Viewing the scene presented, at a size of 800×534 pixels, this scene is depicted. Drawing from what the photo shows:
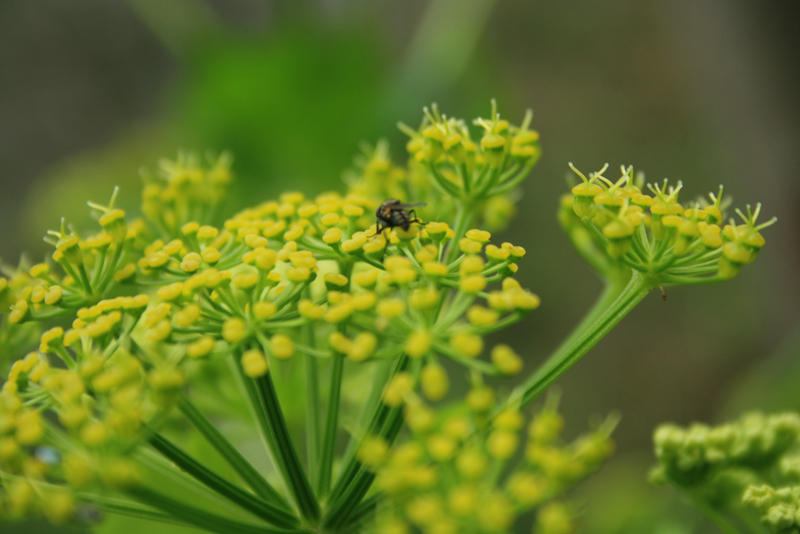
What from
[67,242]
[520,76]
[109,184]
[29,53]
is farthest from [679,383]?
[29,53]

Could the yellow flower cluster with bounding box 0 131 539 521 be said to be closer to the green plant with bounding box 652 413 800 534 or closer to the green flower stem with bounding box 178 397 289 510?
the green flower stem with bounding box 178 397 289 510

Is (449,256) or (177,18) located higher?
(177,18)

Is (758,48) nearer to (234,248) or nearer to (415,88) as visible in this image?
(415,88)

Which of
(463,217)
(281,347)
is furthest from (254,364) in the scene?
(463,217)

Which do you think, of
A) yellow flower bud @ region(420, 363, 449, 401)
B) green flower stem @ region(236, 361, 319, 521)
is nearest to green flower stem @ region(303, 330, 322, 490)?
green flower stem @ region(236, 361, 319, 521)

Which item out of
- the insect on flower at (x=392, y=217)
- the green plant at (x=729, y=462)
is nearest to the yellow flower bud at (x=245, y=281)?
the insect on flower at (x=392, y=217)
